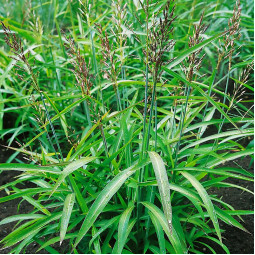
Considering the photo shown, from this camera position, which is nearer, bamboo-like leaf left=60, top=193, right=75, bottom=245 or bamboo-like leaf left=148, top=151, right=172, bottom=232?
bamboo-like leaf left=148, top=151, right=172, bottom=232

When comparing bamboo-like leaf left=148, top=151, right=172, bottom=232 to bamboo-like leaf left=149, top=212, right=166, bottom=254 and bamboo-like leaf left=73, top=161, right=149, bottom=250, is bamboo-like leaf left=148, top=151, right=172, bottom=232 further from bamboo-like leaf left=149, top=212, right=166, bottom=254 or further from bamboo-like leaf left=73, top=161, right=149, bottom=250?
bamboo-like leaf left=149, top=212, right=166, bottom=254

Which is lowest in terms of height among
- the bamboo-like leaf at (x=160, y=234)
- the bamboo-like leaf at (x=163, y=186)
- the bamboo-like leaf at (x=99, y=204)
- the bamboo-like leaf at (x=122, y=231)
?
the bamboo-like leaf at (x=160, y=234)

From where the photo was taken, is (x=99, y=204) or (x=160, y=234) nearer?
(x=99, y=204)

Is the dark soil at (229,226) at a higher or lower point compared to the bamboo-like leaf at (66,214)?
lower

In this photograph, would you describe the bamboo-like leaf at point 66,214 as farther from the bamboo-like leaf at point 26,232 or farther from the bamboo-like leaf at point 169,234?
the bamboo-like leaf at point 169,234

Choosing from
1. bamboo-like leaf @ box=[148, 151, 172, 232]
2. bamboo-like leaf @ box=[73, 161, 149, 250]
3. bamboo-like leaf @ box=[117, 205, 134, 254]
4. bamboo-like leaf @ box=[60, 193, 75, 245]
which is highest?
bamboo-like leaf @ box=[148, 151, 172, 232]

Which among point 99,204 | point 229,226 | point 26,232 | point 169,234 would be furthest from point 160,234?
point 229,226

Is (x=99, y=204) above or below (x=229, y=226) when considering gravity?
Result: above

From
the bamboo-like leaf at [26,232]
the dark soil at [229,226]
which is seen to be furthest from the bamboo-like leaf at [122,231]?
the dark soil at [229,226]

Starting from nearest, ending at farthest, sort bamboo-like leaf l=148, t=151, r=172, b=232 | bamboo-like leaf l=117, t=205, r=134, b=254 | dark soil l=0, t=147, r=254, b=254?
bamboo-like leaf l=148, t=151, r=172, b=232 < bamboo-like leaf l=117, t=205, r=134, b=254 < dark soil l=0, t=147, r=254, b=254

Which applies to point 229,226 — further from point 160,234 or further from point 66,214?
point 66,214

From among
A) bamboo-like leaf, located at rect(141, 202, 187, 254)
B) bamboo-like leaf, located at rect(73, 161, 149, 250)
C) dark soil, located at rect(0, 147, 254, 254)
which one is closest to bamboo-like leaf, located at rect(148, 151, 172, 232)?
bamboo-like leaf, located at rect(73, 161, 149, 250)

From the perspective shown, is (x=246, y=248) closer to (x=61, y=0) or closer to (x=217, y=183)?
(x=217, y=183)

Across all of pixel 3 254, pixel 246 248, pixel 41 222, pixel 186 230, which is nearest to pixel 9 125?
pixel 3 254
